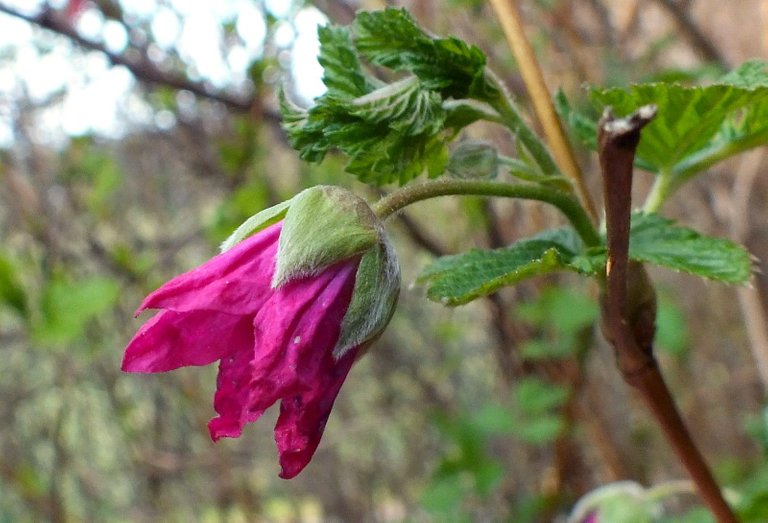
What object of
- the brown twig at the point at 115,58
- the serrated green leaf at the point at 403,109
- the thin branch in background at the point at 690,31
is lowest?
the thin branch in background at the point at 690,31

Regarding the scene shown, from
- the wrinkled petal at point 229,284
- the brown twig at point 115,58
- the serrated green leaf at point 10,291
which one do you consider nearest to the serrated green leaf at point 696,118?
the wrinkled petal at point 229,284

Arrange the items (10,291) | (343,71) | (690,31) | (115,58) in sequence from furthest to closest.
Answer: (690,31) < (10,291) < (115,58) < (343,71)

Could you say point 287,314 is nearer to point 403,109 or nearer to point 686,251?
point 403,109

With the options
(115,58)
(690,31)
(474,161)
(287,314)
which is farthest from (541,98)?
(690,31)

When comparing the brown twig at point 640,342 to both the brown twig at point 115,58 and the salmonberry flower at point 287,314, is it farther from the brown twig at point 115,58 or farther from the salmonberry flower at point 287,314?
the brown twig at point 115,58

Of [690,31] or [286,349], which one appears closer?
[286,349]

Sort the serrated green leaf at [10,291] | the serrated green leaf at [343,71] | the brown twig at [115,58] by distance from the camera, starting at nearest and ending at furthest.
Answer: the serrated green leaf at [343,71], the brown twig at [115,58], the serrated green leaf at [10,291]
